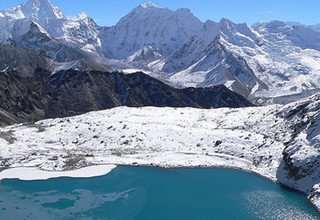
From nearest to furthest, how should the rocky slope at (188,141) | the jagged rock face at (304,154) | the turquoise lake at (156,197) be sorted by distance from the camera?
the turquoise lake at (156,197)
the jagged rock face at (304,154)
the rocky slope at (188,141)

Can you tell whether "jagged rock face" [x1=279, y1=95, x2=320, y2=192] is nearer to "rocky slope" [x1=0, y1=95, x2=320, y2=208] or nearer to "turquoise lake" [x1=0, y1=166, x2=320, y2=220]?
"rocky slope" [x1=0, y1=95, x2=320, y2=208]

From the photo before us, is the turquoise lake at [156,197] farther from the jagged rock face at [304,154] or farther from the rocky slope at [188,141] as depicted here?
the rocky slope at [188,141]

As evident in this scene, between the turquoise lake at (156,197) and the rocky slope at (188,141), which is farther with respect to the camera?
the rocky slope at (188,141)

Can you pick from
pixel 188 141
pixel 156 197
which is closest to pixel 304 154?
pixel 156 197

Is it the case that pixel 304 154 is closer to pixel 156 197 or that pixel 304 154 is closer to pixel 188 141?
pixel 156 197

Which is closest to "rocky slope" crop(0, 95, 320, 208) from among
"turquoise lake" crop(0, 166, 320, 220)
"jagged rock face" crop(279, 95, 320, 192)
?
"jagged rock face" crop(279, 95, 320, 192)

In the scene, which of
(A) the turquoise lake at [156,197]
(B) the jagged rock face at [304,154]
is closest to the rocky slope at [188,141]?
(B) the jagged rock face at [304,154]

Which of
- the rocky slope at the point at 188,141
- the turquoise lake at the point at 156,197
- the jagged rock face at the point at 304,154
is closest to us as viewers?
the turquoise lake at the point at 156,197
